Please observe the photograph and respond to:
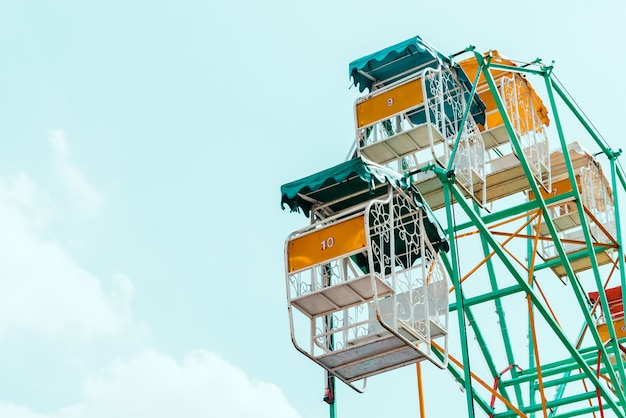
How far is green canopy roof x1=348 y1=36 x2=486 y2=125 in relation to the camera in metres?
21.2

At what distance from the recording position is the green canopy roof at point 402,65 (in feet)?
69.7

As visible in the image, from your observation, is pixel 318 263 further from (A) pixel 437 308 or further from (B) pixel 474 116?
(B) pixel 474 116

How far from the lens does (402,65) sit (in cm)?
2162

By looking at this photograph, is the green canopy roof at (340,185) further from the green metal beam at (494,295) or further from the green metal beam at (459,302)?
the green metal beam at (494,295)

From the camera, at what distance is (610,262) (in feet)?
84.1

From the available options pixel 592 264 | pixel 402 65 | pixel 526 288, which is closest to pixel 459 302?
pixel 526 288

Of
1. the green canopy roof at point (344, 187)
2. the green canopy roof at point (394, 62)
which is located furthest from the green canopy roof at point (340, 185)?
the green canopy roof at point (394, 62)

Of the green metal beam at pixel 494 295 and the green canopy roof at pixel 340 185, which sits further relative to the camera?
the green metal beam at pixel 494 295

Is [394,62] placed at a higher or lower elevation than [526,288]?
higher

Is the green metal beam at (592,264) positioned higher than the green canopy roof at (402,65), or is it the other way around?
the green canopy roof at (402,65)

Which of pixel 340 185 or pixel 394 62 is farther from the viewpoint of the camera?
pixel 394 62

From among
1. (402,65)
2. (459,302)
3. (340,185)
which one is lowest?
(459,302)

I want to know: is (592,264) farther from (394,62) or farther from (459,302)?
(394,62)

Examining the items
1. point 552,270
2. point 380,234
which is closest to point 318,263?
point 380,234
